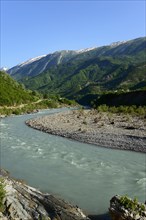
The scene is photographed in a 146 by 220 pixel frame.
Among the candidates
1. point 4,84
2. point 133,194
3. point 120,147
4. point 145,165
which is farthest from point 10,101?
point 133,194

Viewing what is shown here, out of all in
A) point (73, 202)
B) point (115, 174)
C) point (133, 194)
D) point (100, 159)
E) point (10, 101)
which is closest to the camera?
point (73, 202)

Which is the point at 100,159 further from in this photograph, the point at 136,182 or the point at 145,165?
the point at 136,182

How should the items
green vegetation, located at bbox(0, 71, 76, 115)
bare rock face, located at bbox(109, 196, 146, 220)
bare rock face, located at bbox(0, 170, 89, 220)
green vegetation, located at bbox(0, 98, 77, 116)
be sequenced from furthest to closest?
green vegetation, located at bbox(0, 71, 76, 115) → green vegetation, located at bbox(0, 98, 77, 116) → bare rock face, located at bbox(0, 170, 89, 220) → bare rock face, located at bbox(109, 196, 146, 220)

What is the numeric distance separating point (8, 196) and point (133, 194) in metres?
8.47

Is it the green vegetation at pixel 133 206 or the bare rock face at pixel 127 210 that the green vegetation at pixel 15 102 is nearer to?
the bare rock face at pixel 127 210

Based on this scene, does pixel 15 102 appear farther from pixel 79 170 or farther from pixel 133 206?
pixel 133 206

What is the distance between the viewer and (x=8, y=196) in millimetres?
14297

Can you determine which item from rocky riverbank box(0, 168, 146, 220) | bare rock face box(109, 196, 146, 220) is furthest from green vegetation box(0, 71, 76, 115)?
bare rock face box(109, 196, 146, 220)

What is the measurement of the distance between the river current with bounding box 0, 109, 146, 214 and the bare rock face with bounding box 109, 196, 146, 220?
9.71ft

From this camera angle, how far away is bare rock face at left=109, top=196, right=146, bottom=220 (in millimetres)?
13133

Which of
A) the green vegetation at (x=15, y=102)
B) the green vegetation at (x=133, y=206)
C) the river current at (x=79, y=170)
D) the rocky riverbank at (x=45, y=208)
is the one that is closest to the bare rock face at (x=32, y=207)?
the rocky riverbank at (x=45, y=208)

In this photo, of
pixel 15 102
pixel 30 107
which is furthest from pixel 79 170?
pixel 30 107

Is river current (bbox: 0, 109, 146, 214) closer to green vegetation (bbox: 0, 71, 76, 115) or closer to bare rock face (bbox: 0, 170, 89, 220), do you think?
bare rock face (bbox: 0, 170, 89, 220)

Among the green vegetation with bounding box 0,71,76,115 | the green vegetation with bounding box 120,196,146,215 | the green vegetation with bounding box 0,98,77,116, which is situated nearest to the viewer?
the green vegetation with bounding box 120,196,146,215
